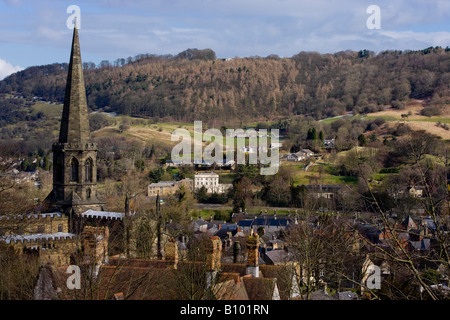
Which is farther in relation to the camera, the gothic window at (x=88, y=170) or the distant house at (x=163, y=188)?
the distant house at (x=163, y=188)

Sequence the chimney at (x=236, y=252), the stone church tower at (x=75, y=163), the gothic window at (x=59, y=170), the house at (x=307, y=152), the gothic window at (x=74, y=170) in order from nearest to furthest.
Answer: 1. the chimney at (x=236, y=252)
2. the stone church tower at (x=75, y=163)
3. the gothic window at (x=74, y=170)
4. the gothic window at (x=59, y=170)
5. the house at (x=307, y=152)

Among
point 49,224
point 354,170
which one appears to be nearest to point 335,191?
point 354,170

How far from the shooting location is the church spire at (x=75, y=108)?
127 ft

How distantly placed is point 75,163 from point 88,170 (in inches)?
39.8

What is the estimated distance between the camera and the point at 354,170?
80.7 meters

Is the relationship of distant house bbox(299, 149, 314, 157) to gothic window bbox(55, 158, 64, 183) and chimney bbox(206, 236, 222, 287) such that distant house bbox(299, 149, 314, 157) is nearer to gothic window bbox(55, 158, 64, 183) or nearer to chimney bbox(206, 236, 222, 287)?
gothic window bbox(55, 158, 64, 183)

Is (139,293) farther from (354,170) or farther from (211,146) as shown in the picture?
(211,146)

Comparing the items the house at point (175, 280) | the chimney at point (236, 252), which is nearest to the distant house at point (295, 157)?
the chimney at point (236, 252)

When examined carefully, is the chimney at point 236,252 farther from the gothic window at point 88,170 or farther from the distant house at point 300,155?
the distant house at point 300,155

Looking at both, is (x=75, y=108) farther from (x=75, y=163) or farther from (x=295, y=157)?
(x=295, y=157)

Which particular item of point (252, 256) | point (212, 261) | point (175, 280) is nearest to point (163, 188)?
point (252, 256)

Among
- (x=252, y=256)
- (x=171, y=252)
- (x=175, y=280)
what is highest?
(x=171, y=252)

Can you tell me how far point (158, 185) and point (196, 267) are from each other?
234 feet

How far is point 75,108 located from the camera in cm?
3922
